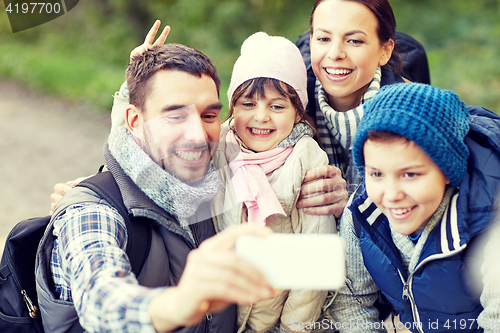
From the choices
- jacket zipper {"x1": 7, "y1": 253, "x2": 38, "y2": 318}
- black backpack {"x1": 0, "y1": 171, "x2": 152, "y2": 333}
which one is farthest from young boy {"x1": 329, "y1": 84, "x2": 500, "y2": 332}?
jacket zipper {"x1": 7, "y1": 253, "x2": 38, "y2": 318}

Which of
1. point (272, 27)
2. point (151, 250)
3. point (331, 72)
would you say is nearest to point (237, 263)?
point (151, 250)

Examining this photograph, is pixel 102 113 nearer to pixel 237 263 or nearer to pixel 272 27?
pixel 272 27

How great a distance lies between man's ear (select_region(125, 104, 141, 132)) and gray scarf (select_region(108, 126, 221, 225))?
11cm

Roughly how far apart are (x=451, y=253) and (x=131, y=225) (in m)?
1.12

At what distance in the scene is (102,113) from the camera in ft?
18.8

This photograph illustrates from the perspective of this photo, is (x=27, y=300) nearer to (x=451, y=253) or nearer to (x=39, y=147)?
(x=451, y=253)

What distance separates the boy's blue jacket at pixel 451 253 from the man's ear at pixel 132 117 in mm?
1054

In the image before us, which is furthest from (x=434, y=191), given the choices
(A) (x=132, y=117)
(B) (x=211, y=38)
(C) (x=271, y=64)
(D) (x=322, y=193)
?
(B) (x=211, y=38)

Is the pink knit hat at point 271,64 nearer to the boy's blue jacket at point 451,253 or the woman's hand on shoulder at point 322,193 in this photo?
the woman's hand on shoulder at point 322,193

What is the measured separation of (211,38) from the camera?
6.75 metres

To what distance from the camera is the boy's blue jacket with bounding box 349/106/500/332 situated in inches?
58.0

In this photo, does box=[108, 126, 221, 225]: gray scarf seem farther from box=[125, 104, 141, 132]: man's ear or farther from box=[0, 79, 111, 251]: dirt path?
box=[0, 79, 111, 251]: dirt path

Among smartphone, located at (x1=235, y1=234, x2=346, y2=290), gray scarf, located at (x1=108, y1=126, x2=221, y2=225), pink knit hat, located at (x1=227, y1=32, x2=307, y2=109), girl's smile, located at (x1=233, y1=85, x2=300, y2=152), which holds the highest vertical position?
pink knit hat, located at (x1=227, y1=32, x2=307, y2=109)

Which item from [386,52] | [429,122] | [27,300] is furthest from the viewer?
[386,52]
